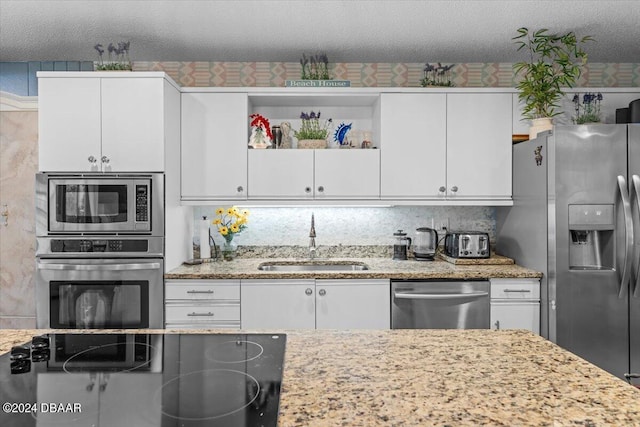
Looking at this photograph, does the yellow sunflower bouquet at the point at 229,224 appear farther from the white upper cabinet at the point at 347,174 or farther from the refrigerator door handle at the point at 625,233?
the refrigerator door handle at the point at 625,233

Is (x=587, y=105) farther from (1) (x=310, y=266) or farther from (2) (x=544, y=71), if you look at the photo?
(1) (x=310, y=266)

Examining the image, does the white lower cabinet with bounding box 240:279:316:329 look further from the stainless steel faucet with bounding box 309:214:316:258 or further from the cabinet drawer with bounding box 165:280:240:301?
the stainless steel faucet with bounding box 309:214:316:258

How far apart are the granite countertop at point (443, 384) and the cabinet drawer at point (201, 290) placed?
58.8 inches

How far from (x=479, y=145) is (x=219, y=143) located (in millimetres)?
1927

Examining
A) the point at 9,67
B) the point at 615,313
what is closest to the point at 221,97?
the point at 9,67

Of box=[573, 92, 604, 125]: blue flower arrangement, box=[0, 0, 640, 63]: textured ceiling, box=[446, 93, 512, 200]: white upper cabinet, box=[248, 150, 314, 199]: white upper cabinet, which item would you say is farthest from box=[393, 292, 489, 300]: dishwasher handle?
box=[0, 0, 640, 63]: textured ceiling

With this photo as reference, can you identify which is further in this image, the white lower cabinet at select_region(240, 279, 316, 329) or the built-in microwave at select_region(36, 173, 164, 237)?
the white lower cabinet at select_region(240, 279, 316, 329)

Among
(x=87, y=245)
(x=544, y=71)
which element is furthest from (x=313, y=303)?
(x=544, y=71)

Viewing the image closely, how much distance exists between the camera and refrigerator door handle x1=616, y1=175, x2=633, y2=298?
2615 mm

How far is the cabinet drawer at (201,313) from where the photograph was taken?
116 inches

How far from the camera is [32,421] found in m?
0.88

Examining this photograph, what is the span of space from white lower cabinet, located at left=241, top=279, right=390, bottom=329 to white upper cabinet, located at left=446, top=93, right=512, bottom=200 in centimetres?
103

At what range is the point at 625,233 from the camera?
2.64m

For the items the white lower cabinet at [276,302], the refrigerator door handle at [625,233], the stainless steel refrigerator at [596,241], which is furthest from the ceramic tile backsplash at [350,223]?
the refrigerator door handle at [625,233]
